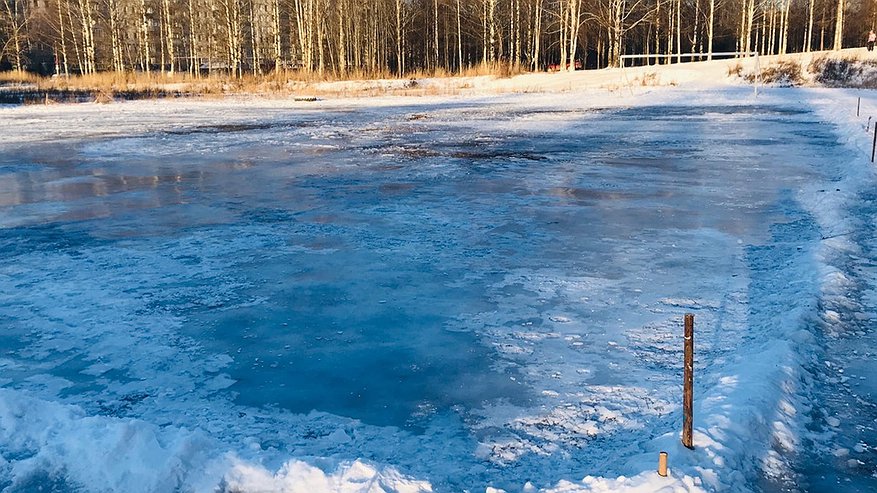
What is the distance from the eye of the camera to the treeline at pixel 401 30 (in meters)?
Result: 50.1

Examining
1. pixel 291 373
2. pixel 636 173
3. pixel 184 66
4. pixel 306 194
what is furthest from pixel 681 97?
pixel 184 66

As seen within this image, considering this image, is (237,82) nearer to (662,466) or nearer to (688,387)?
(688,387)

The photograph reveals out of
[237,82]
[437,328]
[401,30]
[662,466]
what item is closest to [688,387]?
[662,466]

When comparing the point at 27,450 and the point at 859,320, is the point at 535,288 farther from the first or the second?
the point at 27,450

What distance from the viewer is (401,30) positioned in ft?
187

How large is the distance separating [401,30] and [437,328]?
179 ft

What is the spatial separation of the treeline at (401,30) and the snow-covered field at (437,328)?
37.9m

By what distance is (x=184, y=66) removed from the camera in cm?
7919

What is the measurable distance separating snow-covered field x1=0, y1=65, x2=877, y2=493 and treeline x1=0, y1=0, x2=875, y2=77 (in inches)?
1493

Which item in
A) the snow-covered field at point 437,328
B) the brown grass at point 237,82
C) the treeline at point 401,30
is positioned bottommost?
the snow-covered field at point 437,328

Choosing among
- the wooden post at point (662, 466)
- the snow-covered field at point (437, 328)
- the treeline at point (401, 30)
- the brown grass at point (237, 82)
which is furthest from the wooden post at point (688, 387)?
the treeline at point (401, 30)

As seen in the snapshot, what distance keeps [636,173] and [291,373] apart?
8.07m

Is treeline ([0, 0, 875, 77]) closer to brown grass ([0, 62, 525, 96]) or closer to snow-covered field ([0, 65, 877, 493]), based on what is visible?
brown grass ([0, 62, 525, 96])

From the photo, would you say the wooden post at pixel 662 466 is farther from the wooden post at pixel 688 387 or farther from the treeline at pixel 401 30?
the treeline at pixel 401 30
